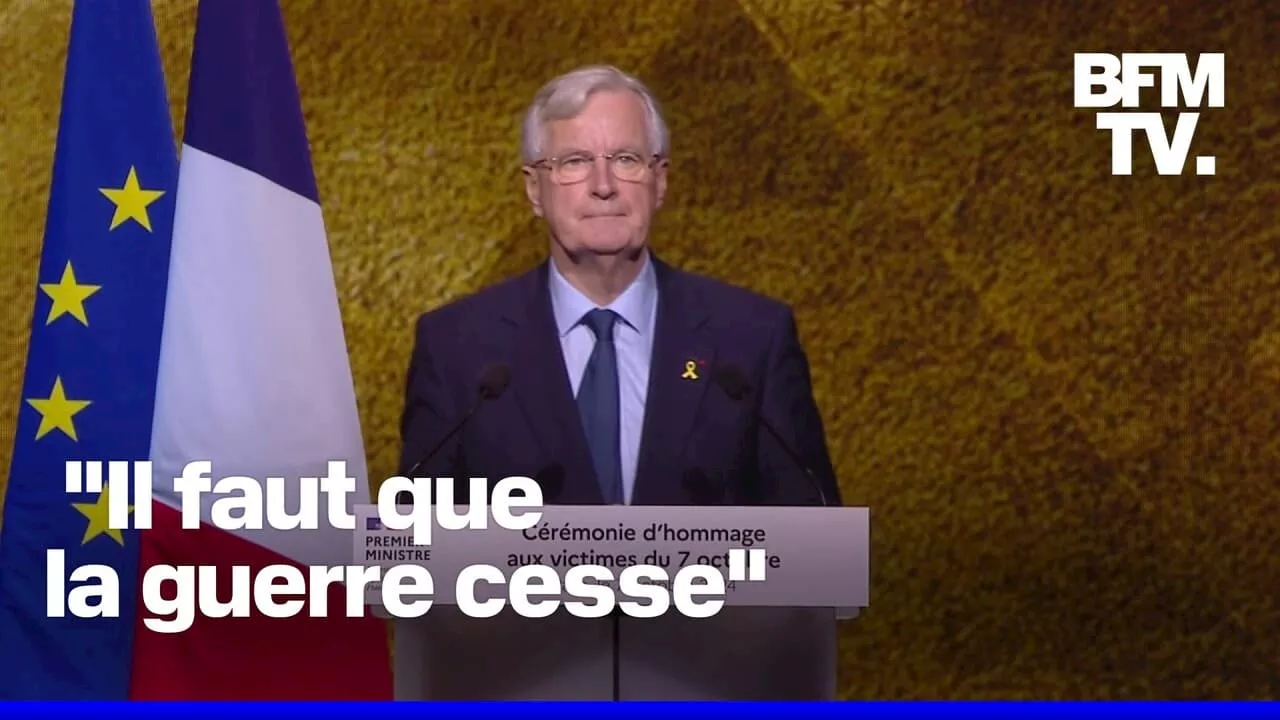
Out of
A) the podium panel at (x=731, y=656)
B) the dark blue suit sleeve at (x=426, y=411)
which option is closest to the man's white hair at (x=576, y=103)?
the dark blue suit sleeve at (x=426, y=411)

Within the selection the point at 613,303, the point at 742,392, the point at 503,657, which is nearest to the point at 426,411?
the point at 613,303

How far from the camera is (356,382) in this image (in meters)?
5.03

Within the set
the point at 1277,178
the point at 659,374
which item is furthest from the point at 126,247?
the point at 1277,178

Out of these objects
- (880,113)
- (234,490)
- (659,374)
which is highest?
(880,113)

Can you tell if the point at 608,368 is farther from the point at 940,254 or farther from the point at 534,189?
the point at 940,254

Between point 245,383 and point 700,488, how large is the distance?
126 centimetres

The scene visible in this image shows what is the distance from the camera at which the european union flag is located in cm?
480

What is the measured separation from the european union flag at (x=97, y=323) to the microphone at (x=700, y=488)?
147 cm

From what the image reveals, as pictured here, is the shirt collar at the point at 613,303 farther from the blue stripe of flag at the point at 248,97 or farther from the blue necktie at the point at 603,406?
the blue stripe of flag at the point at 248,97

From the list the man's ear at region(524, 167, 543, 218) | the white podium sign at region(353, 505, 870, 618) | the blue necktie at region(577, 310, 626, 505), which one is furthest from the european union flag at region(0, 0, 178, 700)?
the white podium sign at region(353, 505, 870, 618)

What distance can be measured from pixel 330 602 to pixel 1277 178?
9.46ft

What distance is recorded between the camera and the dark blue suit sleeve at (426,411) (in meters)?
4.66

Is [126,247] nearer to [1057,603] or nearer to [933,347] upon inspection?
[933,347]

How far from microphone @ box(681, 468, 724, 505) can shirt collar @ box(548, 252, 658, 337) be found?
411 mm
